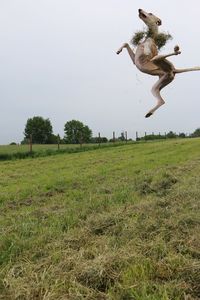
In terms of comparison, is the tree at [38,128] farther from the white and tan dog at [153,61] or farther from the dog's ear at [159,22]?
the dog's ear at [159,22]

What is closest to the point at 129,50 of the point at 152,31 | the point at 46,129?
the point at 152,31

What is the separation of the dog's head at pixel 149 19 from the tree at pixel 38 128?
3151 inches

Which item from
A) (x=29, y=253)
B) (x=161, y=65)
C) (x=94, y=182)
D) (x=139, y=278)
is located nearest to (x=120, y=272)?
(x=139, y=278)

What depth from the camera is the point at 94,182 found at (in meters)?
13.3

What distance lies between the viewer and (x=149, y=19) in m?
4.69

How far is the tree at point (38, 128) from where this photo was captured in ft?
283

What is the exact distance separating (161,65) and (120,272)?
2.03 metres

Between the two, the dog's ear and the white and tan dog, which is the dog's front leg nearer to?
the white and tan dog

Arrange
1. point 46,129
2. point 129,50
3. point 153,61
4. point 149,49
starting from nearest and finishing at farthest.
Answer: point 153,61 < point 149,49 < point 129,50 < point 46,129

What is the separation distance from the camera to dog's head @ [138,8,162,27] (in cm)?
462

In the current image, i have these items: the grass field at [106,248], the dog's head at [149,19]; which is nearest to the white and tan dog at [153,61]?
the dog's head at [149,19]

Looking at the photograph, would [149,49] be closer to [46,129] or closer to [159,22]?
[159,22]

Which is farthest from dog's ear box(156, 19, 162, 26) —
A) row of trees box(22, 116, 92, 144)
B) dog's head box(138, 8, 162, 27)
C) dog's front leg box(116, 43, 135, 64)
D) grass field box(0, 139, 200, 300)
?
row of trees box(22, 116, 92, 144)

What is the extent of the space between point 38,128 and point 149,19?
84.3 metres
